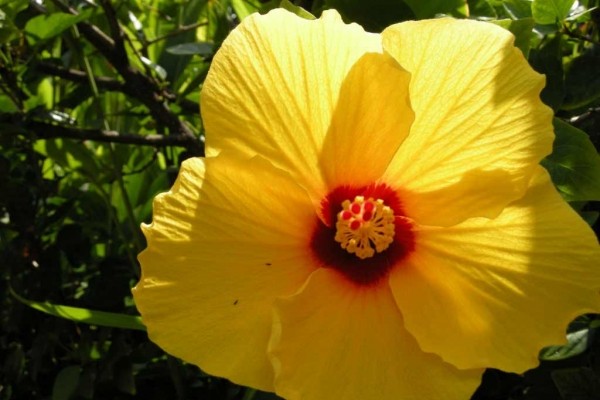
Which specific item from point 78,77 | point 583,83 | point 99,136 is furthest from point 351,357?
point 78,77

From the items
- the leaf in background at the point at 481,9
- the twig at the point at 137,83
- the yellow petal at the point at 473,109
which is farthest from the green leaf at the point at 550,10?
the twig at the point at 137,83

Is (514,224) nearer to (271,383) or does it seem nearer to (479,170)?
(479,170)

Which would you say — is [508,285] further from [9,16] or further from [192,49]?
[9,16]

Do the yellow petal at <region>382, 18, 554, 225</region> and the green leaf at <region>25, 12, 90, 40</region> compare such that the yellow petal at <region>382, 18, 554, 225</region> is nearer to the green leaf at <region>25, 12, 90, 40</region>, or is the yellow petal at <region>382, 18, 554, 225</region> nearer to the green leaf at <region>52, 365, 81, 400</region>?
the green leaf at <region>25, 12, 90, 40</region>

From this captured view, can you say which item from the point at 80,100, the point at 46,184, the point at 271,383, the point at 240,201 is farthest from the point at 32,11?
the point at 271,383

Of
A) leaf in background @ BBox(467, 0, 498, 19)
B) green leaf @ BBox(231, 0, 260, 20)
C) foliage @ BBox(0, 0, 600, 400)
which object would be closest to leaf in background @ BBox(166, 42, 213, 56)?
Result: foliage @ BBox(0, 0, 600, 400)

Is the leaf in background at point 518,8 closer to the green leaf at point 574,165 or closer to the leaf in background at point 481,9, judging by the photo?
the leaf in background at point 481,9
